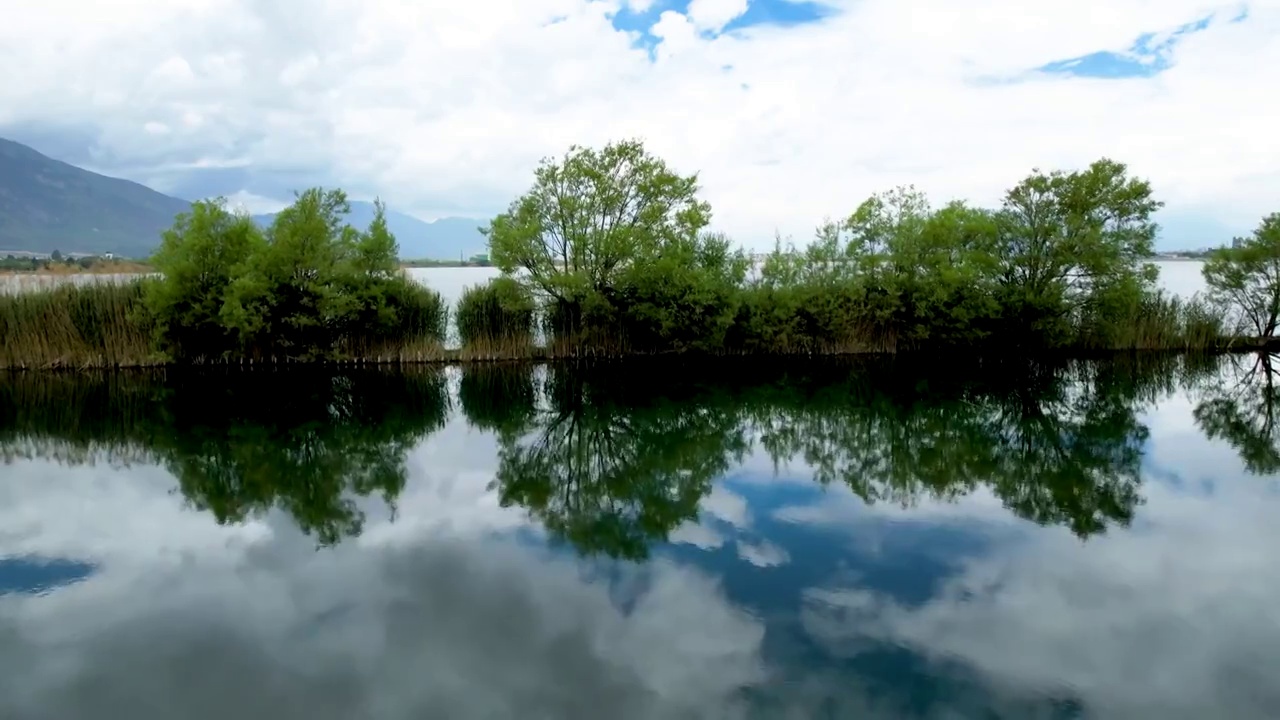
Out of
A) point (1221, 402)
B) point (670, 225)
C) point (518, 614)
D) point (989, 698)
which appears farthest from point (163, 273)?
point (1221, 402)

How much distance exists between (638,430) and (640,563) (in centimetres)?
434

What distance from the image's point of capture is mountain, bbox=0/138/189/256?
123 metres

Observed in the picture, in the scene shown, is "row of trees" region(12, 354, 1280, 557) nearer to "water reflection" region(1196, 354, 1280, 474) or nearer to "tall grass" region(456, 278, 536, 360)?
"water reflection" region(1196, 354, 1280, 474)

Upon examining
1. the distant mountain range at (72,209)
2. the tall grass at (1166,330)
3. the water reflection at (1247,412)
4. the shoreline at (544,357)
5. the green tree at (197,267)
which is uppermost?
the distant mountain range at (72,209)

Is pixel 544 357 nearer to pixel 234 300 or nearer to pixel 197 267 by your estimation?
pixel 234 300

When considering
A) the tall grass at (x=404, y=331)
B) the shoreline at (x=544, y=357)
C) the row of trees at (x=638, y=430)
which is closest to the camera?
the row of trees at (x=638, y=430)

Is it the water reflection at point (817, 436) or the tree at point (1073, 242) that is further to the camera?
the tree at point (1073, 242)

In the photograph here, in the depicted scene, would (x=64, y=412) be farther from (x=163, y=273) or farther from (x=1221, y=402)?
(x=1221, y=402)

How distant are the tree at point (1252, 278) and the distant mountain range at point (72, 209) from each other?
4124 inches

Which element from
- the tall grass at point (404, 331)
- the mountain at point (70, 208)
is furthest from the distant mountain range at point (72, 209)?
the tall grass at point (404, 331)

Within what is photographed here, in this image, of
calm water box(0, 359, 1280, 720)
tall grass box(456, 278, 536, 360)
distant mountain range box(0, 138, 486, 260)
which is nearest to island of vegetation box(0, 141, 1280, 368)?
tall grass box(456, 278, 536, 360)

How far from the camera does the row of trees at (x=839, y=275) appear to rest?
52.7ft

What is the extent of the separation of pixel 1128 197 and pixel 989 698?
15.3 meters

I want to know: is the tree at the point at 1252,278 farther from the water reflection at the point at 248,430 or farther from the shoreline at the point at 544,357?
the water reflection at the point at 248,430
